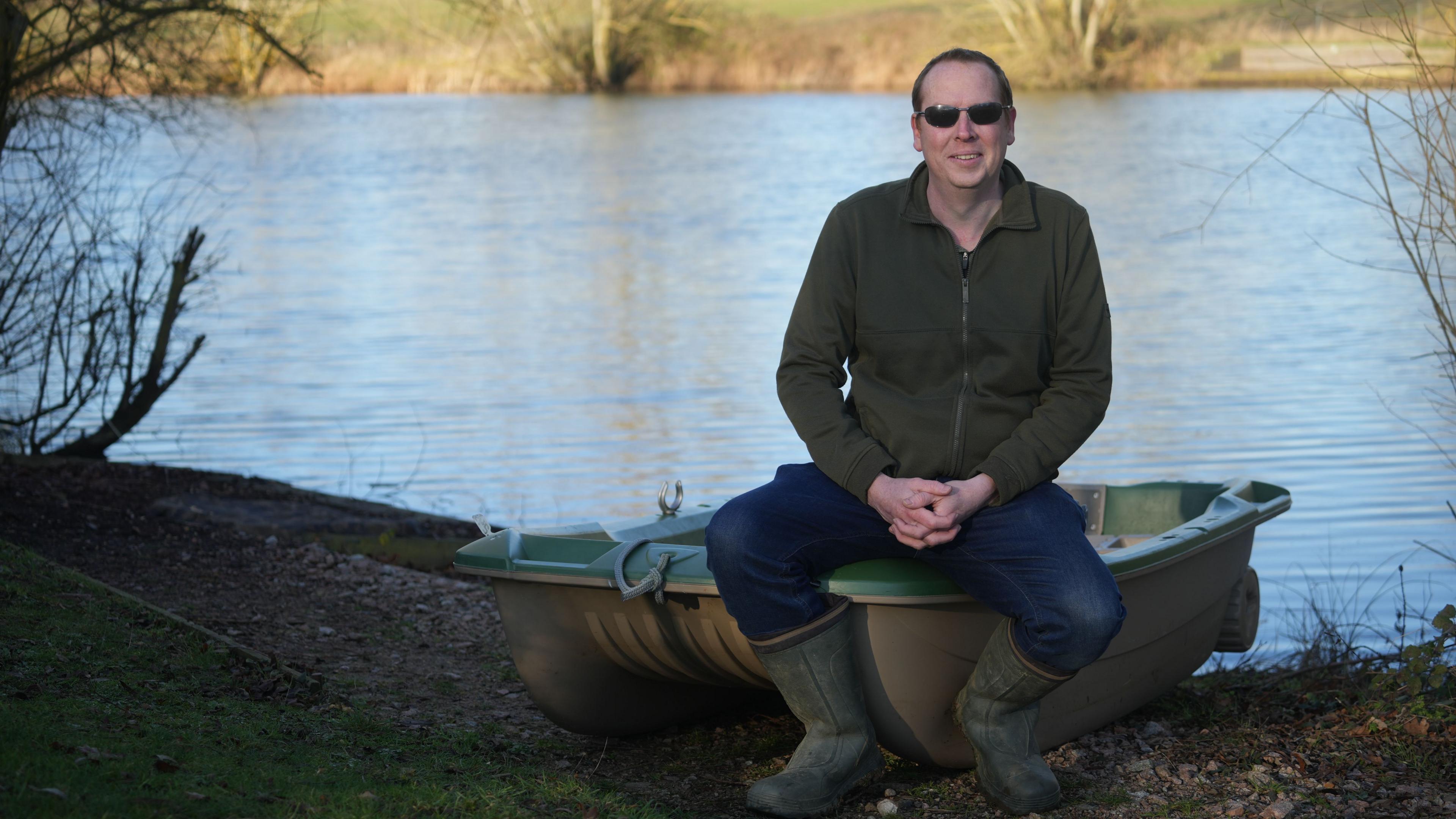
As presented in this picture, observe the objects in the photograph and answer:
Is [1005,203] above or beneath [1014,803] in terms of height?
above

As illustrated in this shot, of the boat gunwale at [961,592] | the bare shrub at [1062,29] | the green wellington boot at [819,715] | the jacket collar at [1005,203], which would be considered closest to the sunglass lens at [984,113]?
the jacket collar at [1005,203]

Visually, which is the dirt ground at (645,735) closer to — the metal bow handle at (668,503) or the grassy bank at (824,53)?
the metal bow handle at (668,503)

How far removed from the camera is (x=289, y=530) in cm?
655

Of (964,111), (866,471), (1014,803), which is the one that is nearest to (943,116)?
(964,111)

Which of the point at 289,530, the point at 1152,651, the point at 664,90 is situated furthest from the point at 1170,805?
the point at 664,90

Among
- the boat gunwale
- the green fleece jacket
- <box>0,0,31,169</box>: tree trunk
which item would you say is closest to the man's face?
the green fleece jacket

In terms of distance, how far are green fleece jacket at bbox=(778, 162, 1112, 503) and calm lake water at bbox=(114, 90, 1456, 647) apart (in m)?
3.17

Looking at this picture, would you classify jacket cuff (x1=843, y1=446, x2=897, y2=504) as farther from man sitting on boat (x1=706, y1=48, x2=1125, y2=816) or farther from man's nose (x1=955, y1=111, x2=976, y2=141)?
man's nose (x1=955, y1=111, x2=976, y2=141)

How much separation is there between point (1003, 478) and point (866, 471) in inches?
12.5

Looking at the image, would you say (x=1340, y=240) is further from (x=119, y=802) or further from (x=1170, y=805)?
(x=119, y=802)

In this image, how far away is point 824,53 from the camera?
43250mm

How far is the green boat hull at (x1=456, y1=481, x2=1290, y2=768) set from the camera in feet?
11.5

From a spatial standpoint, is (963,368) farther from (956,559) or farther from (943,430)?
(956,559)

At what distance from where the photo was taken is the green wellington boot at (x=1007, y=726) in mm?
3395
